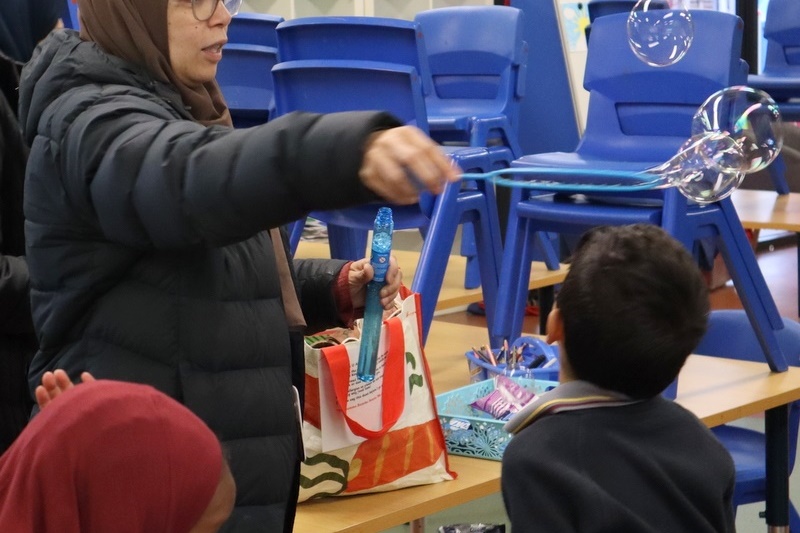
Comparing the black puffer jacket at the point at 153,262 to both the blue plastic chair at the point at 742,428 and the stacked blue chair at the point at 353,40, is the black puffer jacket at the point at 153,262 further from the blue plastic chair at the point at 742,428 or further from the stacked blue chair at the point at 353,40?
the stacked blue chair at the point at 353,40

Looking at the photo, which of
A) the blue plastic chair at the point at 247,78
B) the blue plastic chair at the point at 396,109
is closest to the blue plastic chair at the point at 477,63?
the blue plastic chair at the point at 247,78

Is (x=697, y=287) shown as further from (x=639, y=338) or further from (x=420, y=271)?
(x=420, y=271)

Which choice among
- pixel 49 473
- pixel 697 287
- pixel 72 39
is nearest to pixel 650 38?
pixel 697 287

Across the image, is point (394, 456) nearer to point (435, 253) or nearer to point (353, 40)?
point (435, 253)

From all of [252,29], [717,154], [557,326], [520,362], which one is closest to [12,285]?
[557,326]

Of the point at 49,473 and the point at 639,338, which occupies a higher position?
the point at 49,473

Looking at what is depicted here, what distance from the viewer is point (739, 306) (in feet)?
22.7

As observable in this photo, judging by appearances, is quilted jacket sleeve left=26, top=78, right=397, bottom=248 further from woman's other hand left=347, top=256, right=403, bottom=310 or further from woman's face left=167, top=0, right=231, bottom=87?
woman's other hand left=347, top=256, right=403, bottom=310

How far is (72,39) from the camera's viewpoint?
164 centimetres

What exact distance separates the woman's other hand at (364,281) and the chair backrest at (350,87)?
1.30 metres

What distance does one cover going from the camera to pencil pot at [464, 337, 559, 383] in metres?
2.79

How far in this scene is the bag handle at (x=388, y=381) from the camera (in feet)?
7.20

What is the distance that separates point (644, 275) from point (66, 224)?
780 millimetres

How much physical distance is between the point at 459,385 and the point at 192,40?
63.0 inches
